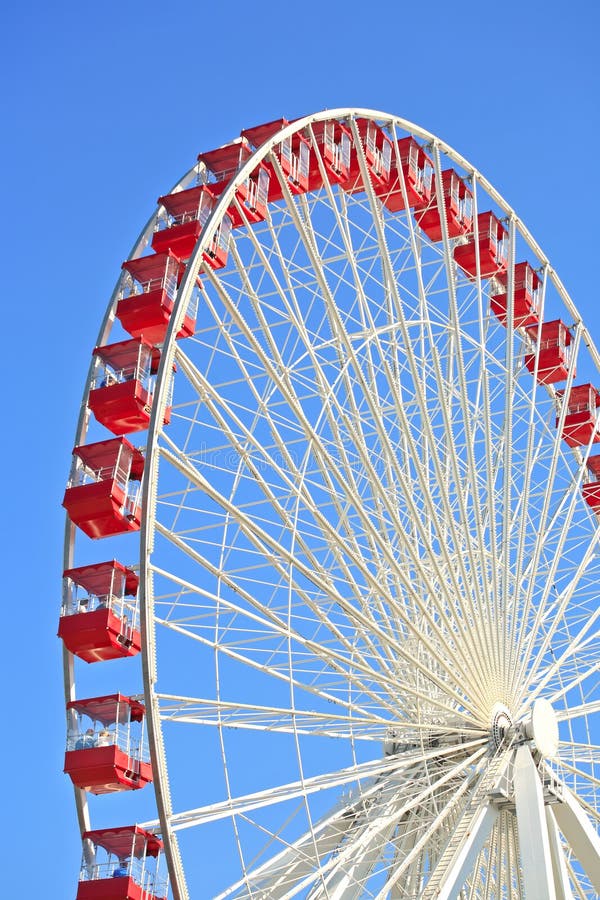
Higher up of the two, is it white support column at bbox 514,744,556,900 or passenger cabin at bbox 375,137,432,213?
passenger cabin at bbox 375,137,432,213

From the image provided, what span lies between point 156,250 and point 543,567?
28.2 feet

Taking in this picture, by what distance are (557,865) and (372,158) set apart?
35.4 ft

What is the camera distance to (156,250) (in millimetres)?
20625

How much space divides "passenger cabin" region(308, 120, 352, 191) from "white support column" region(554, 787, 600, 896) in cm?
934

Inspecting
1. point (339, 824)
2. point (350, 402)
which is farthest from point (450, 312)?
point (339, 824)

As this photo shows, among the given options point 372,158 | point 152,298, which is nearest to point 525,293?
point 372,158

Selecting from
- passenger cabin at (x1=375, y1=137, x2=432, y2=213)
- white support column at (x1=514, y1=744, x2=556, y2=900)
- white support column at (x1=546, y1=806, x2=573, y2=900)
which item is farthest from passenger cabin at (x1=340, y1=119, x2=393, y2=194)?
white support column at (x1=546, y1=806, x2=573, y2=900)

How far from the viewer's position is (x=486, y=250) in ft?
83.7

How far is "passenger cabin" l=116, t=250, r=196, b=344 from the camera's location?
780 inches

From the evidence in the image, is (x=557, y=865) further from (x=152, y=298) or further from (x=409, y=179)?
(x=409, y=179)

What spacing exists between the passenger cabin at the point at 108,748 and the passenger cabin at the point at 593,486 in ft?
40.1

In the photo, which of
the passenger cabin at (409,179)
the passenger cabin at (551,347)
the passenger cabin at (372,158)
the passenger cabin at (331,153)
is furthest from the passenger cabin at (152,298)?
the passenger cabin at (551,347)

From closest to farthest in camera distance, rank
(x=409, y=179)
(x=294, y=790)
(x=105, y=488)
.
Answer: (x=294, y=790) → (x=105, y=488) → (x=409, y=179)

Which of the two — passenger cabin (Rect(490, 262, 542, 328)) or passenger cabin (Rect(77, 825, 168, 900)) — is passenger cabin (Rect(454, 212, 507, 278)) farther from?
passenger cabin (Rect(77, 825, 168, 900))
